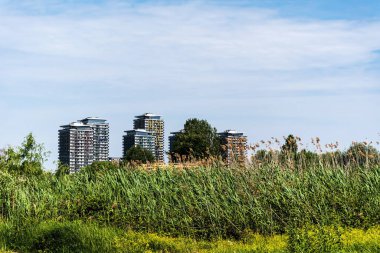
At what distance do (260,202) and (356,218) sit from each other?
6.20 ft

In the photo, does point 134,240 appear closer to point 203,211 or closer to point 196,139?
point 203,211

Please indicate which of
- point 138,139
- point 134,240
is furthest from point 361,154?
point 138,139

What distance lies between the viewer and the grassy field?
10.6 metres

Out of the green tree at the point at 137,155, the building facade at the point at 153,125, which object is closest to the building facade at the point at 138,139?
the building facade at the point at 153,125

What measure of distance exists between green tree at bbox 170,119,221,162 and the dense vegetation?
76.8 ft

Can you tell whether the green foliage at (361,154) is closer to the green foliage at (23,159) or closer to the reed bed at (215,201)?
the reed bed at (215,201)

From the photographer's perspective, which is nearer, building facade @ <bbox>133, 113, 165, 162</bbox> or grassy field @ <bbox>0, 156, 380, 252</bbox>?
grassy field @ <bbox>0, 156, 380, 252</bbox>

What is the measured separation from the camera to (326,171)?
44.2ft

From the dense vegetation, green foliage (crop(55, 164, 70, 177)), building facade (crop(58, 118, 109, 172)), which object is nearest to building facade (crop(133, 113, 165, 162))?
building facade (crop(58, 118, 109, 172))

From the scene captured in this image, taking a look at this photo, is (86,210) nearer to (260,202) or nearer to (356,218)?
(260,202)

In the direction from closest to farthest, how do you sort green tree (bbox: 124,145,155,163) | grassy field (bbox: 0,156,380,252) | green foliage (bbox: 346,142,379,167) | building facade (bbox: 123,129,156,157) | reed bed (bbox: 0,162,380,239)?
1. grassy field (bbox: 0,156,380,252)
2. reed bed (bbox: 0,162,380,239)
3. green foliage (bbox: 346,142,379,167)
4. green tree (bbox: 124,145,155,163)
5. building facade (bbox: 123,129,156,157)

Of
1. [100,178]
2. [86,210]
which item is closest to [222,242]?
[86,210]

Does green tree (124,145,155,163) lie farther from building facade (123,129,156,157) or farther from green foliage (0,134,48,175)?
building facade (123,129,156,157)

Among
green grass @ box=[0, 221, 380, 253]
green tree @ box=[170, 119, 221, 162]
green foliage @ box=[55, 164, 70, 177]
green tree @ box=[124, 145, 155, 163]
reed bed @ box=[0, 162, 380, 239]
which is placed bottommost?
green grass @ box=[0, 221, 380, 253]
